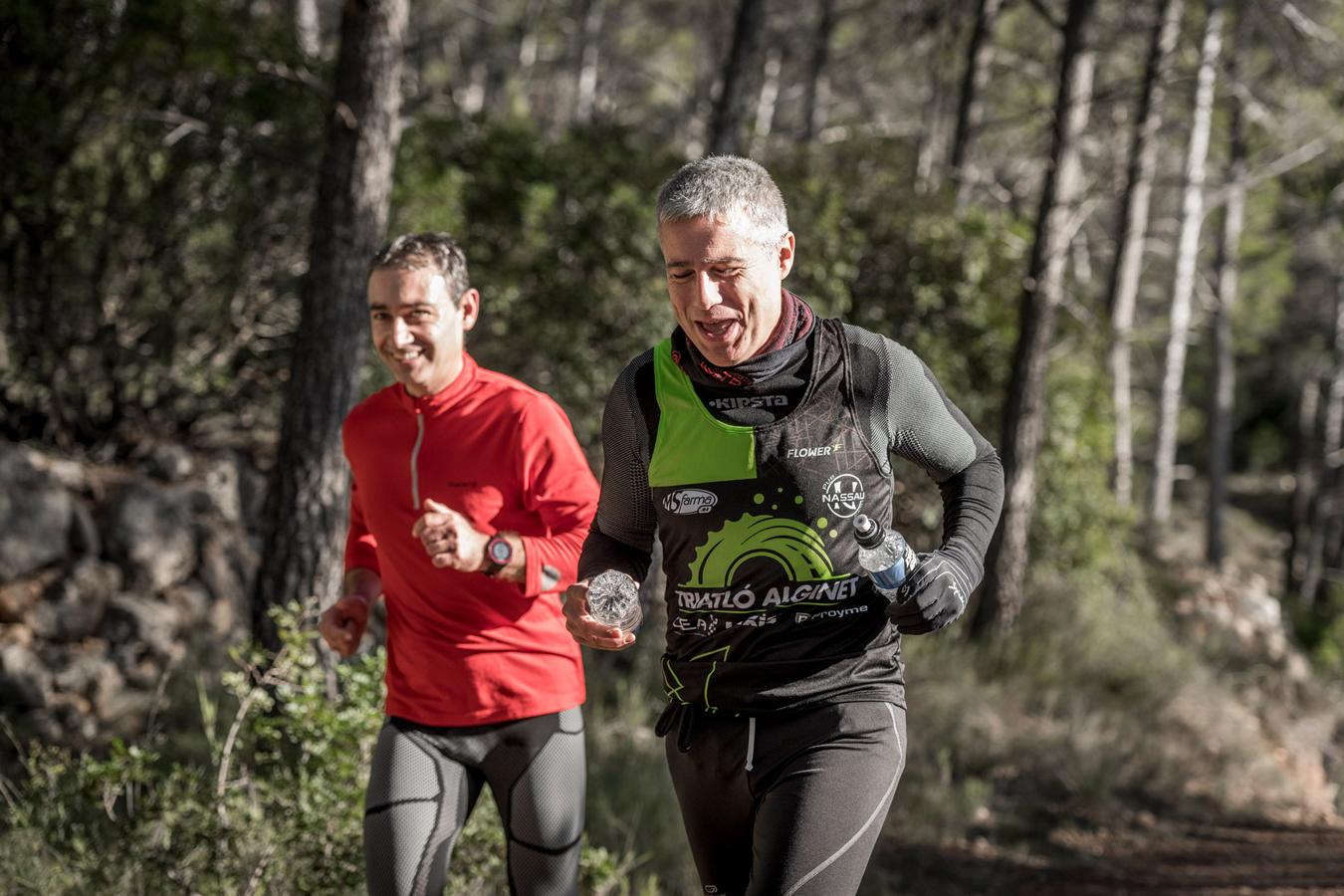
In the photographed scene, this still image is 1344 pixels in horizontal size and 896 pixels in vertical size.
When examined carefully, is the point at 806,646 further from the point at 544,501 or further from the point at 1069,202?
→ the point at 1069,202

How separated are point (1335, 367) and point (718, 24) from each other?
41.0ft

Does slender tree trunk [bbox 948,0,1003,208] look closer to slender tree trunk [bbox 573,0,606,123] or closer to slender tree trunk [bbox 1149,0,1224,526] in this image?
slender tree trunk [bbox 1149,0,1224,526]

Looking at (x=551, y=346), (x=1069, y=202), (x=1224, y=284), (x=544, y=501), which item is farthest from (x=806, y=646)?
(x=1224, y=284)

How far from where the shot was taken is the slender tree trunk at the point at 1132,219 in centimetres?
1241

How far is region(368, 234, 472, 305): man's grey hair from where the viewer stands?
125 inches

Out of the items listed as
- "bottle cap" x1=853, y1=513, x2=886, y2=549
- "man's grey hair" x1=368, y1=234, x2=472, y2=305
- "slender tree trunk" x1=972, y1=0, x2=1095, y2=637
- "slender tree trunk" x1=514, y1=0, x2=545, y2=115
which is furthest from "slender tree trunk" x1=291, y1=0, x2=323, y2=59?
"bottle cap" x1=853, y1=513, x2=886, y2=549

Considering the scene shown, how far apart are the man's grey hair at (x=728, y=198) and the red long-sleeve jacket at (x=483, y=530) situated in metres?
0.81

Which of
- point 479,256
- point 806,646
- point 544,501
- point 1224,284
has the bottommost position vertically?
point 806,646

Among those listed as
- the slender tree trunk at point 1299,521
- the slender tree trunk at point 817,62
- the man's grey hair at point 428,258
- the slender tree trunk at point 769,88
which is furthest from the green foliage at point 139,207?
the slender tree trunk at point 1299,521

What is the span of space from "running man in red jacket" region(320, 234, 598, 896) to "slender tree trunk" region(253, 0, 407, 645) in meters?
2.86

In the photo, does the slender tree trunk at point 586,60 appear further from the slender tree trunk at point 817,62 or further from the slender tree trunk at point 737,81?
the slender tree trunk at point 737,81

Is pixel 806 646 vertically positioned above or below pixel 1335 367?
below

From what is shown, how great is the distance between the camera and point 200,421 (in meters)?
9.93

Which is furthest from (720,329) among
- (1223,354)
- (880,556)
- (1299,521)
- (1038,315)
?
(1299,521)
